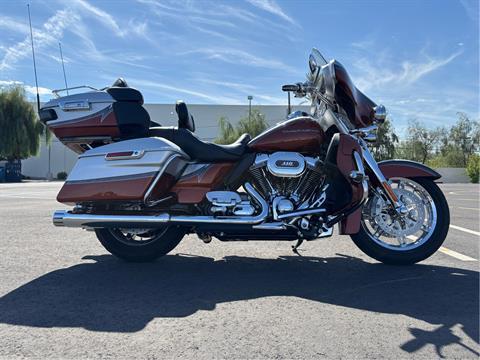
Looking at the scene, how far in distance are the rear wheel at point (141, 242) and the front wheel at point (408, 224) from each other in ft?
6.14

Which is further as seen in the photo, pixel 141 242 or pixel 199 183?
pixel 141 242

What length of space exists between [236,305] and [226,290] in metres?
0.35

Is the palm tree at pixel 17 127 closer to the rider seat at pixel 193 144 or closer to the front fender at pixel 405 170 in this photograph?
the rider seat at pixel 193 144

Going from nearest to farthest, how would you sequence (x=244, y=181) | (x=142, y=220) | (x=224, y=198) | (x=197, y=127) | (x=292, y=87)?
1. (x=142, y=220)
2. (x=224, y=198)
3. (x=244, y=181)
4. (x=292, y=87)
5. (x=197, y=127)

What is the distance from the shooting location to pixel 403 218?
4164 mm

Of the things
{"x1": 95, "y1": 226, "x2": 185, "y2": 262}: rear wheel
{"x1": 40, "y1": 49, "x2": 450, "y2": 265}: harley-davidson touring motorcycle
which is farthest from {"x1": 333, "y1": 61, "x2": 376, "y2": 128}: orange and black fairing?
{"x1": 95, "y1": 226, "x2": 185, "y2": 262}: rear wheel

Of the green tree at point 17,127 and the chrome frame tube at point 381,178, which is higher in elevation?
the green tree at point 17,127

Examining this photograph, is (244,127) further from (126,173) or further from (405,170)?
(126,173)

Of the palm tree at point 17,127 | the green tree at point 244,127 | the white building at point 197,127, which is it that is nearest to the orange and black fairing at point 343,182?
the green tree at point 244,127

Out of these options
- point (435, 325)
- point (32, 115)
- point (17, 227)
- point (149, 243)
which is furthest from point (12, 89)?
point (435, 325)

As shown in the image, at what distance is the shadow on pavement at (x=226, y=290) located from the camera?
275 centimetres

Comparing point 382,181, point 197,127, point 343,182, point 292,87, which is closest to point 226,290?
point 343,182

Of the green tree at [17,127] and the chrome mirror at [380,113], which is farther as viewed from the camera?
the green tree at [17,127]

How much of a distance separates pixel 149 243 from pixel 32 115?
133 ft
